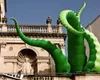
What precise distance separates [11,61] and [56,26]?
5.78 meters

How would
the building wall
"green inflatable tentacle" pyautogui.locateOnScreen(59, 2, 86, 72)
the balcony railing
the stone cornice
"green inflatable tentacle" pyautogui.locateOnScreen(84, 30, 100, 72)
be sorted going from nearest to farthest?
"green inflatable tentacle" pyautogui.locateOnScreen(84, 30, 100, 72) < "green inflatable tentacle" pyautogui.locateOnScreen(59, 2, 86, 72) < the stone cornice < the balcony railing < the building wall

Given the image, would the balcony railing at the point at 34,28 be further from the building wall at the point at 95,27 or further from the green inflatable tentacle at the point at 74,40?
the green inflatable tentacle at the point at 74,40

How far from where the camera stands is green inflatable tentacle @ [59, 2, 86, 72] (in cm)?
2031

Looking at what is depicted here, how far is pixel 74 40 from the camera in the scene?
20.9 meters

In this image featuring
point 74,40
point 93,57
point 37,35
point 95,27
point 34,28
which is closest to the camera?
point 93,57

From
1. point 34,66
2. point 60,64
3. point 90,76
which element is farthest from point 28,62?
point 90,76

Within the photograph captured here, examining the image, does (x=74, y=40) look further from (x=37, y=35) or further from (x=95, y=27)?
(x=95, y=27)

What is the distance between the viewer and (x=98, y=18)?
102ft

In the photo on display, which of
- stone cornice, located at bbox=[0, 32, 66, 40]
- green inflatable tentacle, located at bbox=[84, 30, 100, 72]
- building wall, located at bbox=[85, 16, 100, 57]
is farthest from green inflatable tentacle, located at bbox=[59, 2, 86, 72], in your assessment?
building wall, located at bbox=[85, 16, 100, 57]

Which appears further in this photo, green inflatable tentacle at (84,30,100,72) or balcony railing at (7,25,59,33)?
balcony railing at (7,25,59,33)

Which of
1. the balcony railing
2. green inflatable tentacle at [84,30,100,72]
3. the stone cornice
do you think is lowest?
green inflatable tentacle at [84,30,100,72]

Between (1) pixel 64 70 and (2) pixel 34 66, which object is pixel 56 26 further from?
(1) pixel 64 70

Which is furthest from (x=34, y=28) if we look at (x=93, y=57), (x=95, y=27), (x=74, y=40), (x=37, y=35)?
(x=93, y=57)

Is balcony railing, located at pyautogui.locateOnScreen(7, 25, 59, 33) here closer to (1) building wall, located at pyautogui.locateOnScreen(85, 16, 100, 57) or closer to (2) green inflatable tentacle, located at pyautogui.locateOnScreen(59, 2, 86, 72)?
(1) building wall, located at pyautogui.locateOnScreen(85, 16, 100, 57)
